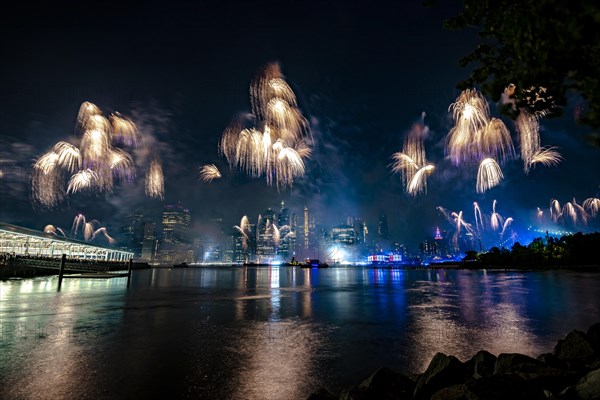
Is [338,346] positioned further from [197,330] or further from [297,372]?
[197,330]

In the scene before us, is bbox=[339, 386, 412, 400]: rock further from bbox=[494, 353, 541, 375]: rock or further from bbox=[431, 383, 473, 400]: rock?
bbox=[494, 353, 541, 375]: rock

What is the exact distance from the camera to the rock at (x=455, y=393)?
6.40m

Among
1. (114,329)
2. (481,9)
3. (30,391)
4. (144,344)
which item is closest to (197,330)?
(144,344)

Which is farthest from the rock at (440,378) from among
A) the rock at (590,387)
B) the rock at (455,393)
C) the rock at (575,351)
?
the rock at (575,351)

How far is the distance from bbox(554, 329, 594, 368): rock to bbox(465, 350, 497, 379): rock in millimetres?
2096

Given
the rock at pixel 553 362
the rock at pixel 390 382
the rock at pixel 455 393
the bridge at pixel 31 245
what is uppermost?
the bridge at pixel 31 245

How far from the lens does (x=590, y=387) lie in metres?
6.21

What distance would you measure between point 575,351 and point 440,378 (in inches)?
188

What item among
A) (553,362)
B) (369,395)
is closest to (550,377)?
(553,362)

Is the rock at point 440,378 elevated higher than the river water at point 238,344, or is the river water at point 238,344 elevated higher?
the rock at point 440,378

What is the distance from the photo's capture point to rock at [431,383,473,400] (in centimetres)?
640

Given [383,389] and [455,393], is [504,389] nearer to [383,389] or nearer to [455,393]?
[455,393]

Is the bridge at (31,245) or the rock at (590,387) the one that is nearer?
the rock at (590,387)

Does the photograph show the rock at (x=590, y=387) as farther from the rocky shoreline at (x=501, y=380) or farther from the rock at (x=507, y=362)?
the rock at (x=507, y=362)
